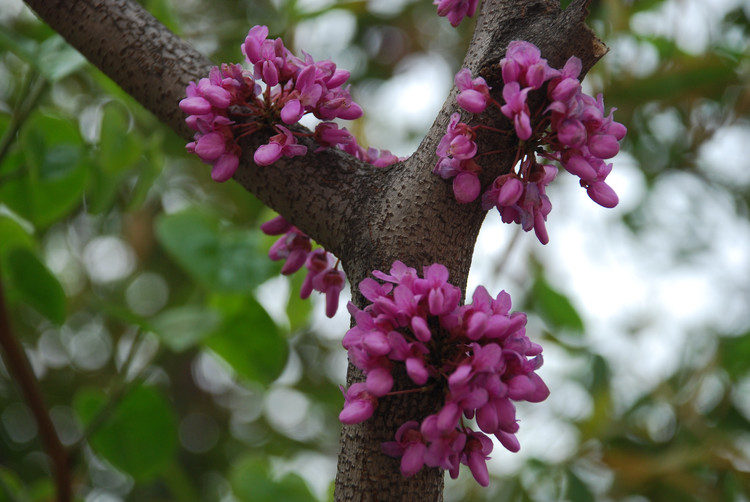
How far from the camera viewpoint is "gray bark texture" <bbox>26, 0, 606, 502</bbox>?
0.55 metres

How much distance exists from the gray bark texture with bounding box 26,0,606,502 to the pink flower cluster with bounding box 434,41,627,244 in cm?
2

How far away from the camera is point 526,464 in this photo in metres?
1.40

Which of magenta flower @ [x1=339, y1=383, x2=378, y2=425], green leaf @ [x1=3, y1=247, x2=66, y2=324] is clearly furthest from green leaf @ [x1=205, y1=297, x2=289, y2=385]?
magenta flower @ [x1=339, y1=383, x2=378, y2=425]

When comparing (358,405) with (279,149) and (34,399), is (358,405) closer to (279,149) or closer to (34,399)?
(279,149)

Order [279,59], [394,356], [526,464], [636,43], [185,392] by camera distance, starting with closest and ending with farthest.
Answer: [394,356], [279,59], [526,464], [636,43], [185,392]

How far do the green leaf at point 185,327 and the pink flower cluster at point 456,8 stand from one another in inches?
21.7

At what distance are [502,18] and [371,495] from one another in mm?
428

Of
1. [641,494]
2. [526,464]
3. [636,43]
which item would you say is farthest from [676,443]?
[636,43]

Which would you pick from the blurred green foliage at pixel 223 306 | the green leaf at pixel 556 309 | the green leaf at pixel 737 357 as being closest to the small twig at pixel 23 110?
the blurred green foliage at pixel 223 306

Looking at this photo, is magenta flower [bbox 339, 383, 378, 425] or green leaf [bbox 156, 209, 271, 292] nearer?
magenta flower [bbox 339, 383, 378, 425]

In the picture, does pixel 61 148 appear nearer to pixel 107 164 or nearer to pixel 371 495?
pixel 107 164

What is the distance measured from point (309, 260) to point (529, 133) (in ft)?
0.93

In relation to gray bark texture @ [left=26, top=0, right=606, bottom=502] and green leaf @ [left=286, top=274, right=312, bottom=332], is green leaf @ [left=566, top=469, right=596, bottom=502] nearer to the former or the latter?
green leaf @ [left=286, top=274, right=312, bottom=332]

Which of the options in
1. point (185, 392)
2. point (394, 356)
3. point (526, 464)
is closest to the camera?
point (394, 356)
